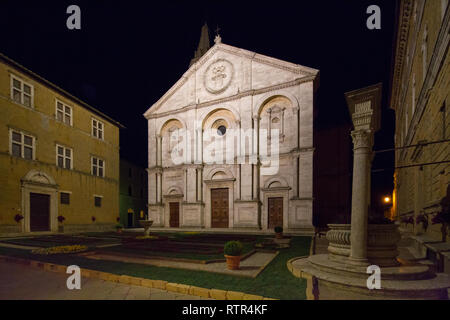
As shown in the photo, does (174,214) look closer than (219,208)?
No

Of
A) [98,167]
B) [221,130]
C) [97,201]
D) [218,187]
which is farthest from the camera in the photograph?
[98,167]

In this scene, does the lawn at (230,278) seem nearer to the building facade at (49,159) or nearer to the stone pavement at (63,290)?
the stone pavement at (63,290)

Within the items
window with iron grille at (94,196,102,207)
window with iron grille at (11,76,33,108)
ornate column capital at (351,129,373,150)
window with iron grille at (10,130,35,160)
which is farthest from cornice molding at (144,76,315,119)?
ornate column capital at (351,129,373,150)

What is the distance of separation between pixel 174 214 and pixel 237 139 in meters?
10.5

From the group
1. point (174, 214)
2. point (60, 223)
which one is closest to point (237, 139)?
point (174, 214)

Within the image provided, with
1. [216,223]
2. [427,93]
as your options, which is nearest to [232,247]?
[427,93]

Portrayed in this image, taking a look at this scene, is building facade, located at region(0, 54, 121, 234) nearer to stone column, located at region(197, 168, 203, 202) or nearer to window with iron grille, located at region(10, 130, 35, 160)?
window with iron grille, located at region(10, 130, 35, 160)

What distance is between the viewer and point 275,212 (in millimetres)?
20719

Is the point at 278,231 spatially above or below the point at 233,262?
below

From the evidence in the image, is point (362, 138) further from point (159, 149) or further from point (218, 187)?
point (159, 149)

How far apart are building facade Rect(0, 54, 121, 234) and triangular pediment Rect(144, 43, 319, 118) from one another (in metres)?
8.22

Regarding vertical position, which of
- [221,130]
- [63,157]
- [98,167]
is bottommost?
[98,167]

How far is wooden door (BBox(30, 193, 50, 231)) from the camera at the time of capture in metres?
18.8
